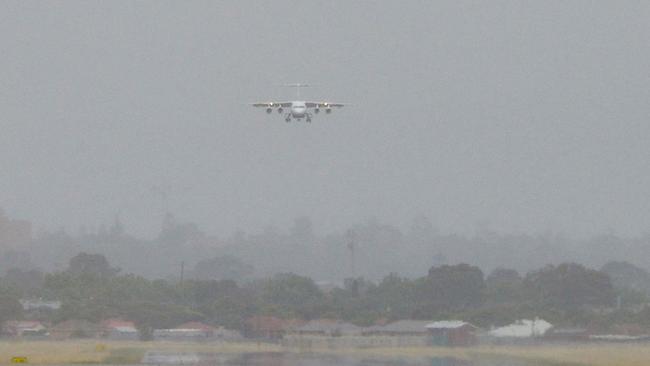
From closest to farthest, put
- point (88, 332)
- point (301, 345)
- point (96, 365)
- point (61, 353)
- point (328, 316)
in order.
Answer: point (96, 365), point (61, 353), point (301, 345), point (88, 332), point (328, 316)

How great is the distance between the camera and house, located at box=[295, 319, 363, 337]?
10681 cm

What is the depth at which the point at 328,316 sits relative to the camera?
11394cm

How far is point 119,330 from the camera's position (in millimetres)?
108000

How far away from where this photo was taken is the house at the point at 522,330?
10588 centimetres

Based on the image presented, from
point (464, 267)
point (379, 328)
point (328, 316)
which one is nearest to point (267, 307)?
point (328, 316)

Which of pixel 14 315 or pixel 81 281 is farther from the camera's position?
pixel 81 281

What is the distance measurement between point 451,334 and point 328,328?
31.2ft

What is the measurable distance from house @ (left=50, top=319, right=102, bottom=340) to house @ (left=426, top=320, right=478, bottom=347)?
2086cm

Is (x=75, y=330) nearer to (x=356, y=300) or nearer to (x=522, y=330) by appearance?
(x=356, y=300)

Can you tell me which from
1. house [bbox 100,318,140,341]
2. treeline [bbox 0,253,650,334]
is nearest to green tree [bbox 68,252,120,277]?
treeline [bbox 0,253,650,334]

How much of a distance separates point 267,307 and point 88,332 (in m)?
15.0

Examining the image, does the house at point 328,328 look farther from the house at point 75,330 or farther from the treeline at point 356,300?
the house at point 75,330

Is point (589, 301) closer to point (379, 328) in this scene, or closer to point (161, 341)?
point (379, 328)

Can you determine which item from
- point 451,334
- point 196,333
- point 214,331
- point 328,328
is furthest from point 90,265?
point 451,334
